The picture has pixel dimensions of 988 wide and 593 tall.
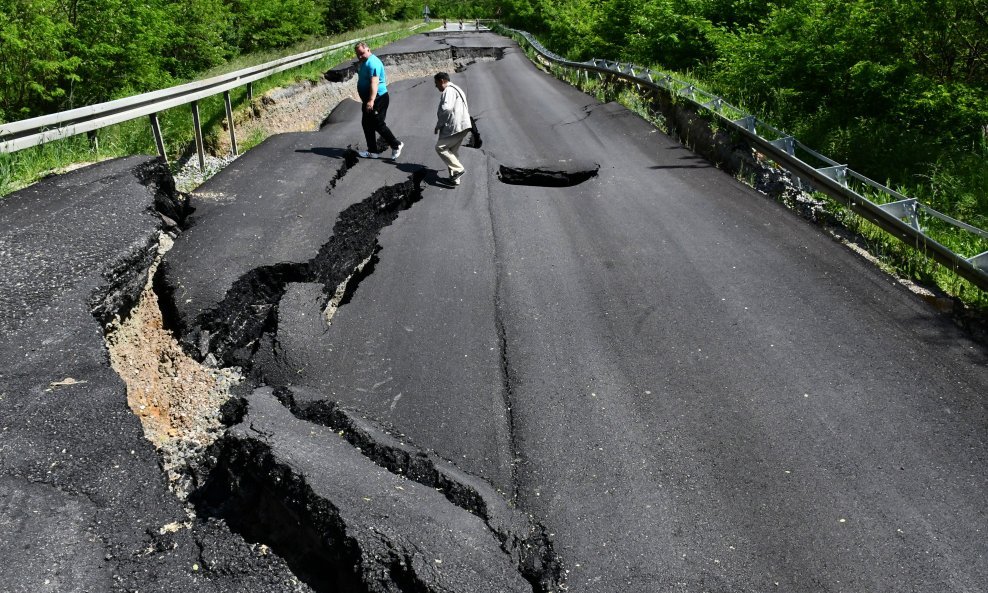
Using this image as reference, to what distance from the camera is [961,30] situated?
8.48 metres

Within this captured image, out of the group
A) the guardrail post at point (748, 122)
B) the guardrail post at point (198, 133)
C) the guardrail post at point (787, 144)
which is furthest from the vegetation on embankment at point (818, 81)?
the guardrail post at point (787, 144)

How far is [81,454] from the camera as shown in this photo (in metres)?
3.25

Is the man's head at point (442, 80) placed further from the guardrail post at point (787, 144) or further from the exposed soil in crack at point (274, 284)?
the guardrail post at point (787, 144)

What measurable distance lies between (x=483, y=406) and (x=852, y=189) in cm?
599

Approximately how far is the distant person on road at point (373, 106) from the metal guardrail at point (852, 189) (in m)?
5.36

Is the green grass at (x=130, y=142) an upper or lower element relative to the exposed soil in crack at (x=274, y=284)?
upper

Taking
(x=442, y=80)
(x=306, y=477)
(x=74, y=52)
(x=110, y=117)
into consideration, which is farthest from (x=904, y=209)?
(x=74, y=52)

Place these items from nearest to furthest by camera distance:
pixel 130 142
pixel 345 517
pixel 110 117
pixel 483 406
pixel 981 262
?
1. pixel 345 517
2. pixel 483 406
3. pixel 981 262
4. pixel 110 117
5. pixel 130 142

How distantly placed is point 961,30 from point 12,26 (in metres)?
12.9

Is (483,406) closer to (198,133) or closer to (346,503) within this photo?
(346,503)

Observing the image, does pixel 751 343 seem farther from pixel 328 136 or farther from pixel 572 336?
pixel 328 136

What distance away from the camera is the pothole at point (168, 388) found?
12.3 feet

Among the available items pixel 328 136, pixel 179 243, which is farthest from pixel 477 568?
pixel 328 136

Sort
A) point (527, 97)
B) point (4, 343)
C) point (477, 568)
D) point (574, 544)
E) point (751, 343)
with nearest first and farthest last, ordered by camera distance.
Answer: point (477, 568)
point (574, 544)
point (4, 343)
point (751, 343)
point (527, 97)
